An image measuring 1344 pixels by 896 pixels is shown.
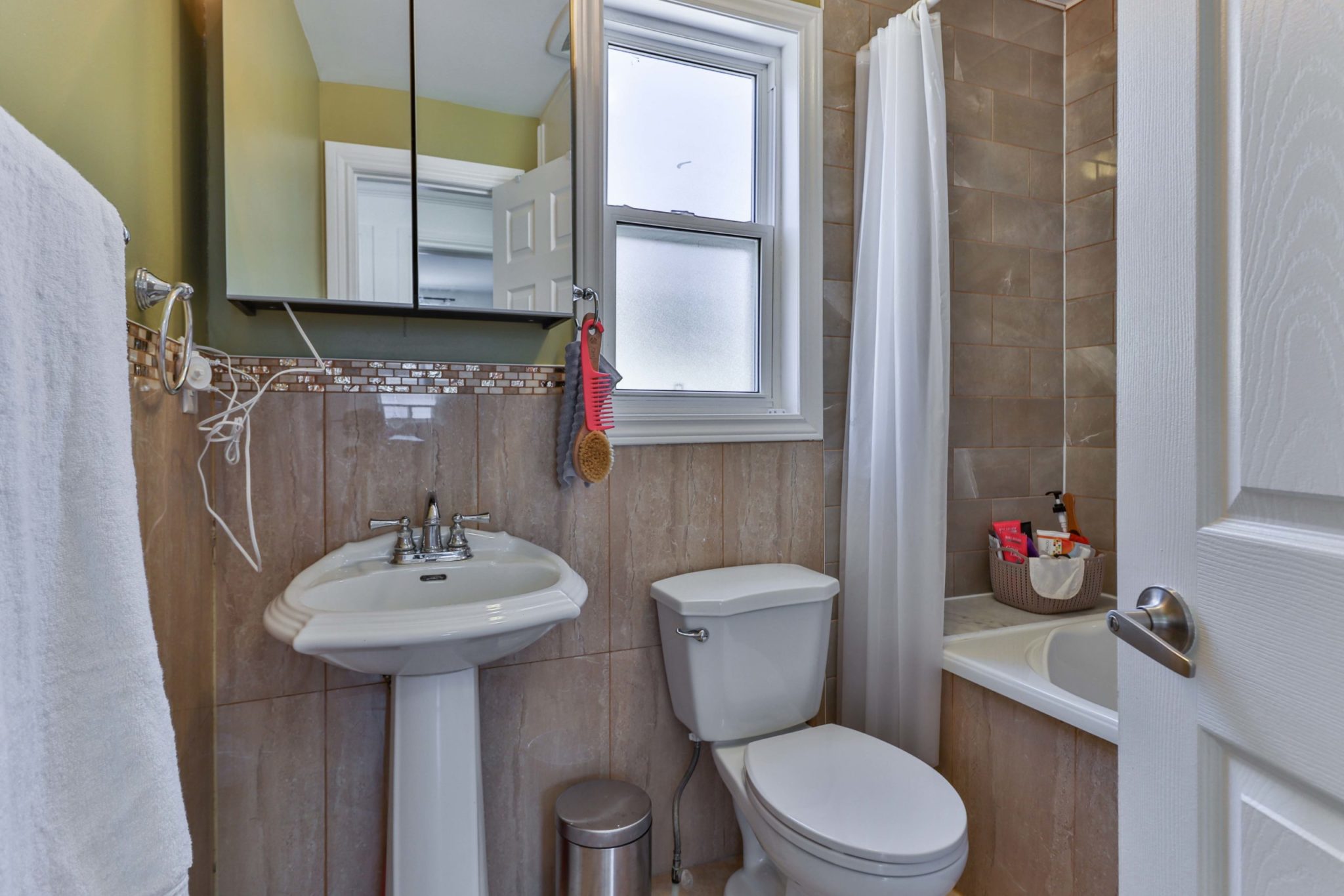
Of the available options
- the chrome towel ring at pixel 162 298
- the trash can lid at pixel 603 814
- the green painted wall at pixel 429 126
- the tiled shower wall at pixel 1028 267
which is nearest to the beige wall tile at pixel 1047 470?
the tiled shower wall at pixel 1028 267

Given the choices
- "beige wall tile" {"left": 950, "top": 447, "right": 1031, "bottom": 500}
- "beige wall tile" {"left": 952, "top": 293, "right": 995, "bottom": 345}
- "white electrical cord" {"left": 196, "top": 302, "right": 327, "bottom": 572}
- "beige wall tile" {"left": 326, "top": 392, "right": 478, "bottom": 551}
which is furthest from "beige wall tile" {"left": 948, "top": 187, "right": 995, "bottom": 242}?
"white electrical cord" {"left": 196, "top": 302, "right": 327, "bottom": 572}

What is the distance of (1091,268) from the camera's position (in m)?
2.19

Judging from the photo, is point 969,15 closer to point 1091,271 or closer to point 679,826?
point 1091,271

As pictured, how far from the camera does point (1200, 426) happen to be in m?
0.61

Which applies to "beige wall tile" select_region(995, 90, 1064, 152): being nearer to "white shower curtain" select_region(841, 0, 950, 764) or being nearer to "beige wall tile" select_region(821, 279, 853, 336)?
"white shower curtain" select_region(841, 0, 950, 764)

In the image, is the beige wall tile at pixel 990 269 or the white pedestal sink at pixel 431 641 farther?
the beige wall tile at pixel 990 269

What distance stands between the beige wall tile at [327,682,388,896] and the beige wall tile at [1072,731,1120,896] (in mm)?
1425

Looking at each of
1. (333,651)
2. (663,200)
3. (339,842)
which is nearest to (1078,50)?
(663,200)

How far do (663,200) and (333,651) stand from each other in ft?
4.56

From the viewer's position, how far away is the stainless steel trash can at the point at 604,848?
4.70 feet

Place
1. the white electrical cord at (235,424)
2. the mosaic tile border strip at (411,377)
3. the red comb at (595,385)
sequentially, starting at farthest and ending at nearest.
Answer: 1. the red comb at (595,385)
2. the mosaic tile border strip at (411,377)
3. the white electrical cord at (235,424)

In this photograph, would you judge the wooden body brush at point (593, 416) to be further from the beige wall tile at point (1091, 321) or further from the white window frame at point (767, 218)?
the beige wall tile at point (1091, 321)

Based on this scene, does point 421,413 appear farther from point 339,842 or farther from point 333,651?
point 339,842

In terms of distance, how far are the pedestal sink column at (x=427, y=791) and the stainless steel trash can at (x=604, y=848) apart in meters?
0.27
